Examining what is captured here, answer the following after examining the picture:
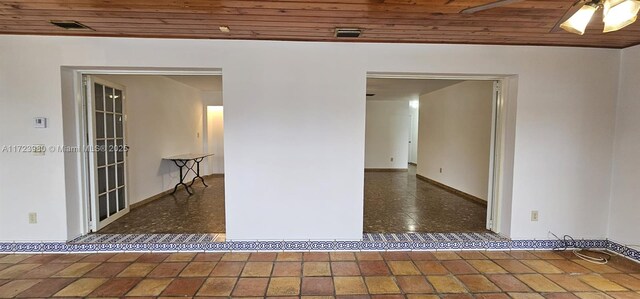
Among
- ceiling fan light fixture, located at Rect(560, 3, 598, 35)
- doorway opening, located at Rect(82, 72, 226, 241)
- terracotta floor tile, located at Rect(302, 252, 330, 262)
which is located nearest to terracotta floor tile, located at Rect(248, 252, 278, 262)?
terracotta floor tile, located at Rect(302, 252, 330, 262)

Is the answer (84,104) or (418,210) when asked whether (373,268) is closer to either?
(418,210)

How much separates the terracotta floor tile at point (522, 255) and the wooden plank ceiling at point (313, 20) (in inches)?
80.8

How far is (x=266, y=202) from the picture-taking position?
9.69 feet

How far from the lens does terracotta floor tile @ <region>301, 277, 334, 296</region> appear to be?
87.3 inches

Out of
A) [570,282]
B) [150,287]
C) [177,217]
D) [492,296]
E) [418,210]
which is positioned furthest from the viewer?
[418,210]

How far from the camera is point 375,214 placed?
156 inches

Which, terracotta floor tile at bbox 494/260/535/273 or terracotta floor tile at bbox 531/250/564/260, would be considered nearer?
terracotta floor tile at bbox 494/260/535/273

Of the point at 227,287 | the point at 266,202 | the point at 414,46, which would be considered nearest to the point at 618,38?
the point at 414,46

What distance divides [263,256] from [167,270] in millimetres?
821

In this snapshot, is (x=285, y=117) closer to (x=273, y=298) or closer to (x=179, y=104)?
(x=273, y=298)

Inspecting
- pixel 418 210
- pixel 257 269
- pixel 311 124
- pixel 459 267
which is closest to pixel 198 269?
pixel 257 269

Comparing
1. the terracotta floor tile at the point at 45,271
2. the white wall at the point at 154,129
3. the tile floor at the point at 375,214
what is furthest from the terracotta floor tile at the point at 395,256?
the white wall at the point at 154,129

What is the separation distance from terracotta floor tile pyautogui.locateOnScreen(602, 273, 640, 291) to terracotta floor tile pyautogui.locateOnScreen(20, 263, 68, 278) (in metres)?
4.62

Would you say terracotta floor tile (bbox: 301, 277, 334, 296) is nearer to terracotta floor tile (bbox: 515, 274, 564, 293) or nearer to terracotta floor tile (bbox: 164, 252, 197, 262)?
terracotta floor tile (bbox: 164, 252, 197, 262)
